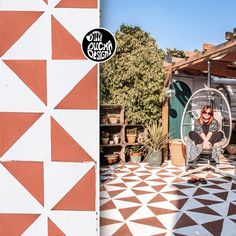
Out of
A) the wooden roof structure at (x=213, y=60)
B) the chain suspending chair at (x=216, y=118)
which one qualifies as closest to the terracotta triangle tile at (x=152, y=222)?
the chain suspending chair at (x=216, y=118)

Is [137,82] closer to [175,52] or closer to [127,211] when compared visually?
[127,211]

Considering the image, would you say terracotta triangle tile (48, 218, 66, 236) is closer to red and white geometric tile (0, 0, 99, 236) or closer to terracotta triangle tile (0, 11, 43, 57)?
red and white geometric tile (0, 0, 99, 236)

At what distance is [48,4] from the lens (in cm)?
104

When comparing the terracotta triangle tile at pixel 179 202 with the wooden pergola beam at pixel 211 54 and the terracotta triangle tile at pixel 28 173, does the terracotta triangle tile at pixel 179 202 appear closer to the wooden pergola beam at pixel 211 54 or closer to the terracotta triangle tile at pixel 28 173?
the wooden pergola beam at pixel 211 54

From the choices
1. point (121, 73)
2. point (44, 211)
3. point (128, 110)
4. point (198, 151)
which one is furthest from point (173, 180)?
point (44, 211)

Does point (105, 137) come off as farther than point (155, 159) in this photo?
Yes

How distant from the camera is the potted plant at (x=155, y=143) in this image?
5.95 m

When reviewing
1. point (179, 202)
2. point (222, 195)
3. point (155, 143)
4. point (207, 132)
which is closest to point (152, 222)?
point (179, 202)

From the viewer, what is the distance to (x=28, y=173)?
1.07m

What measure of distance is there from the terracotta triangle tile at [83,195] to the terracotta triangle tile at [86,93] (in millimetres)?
249

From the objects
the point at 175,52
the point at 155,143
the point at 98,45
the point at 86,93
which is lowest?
the point at 155,143

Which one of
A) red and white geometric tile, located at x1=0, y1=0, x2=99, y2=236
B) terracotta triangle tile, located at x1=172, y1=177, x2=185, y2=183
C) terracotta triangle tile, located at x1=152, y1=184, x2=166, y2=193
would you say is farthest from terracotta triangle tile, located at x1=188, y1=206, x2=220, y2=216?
red and white geometric tile, located at x1=0, y1=0, x2=99, y2=236

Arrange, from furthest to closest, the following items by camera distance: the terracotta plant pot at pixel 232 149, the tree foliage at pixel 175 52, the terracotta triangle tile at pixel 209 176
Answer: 1. the tree foliage at pixel 175 52
2. the terracotta plant pot at pixel 232 149
3. the terracotta triangle tile at pixel 209 176

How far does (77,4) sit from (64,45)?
0.53 ft
